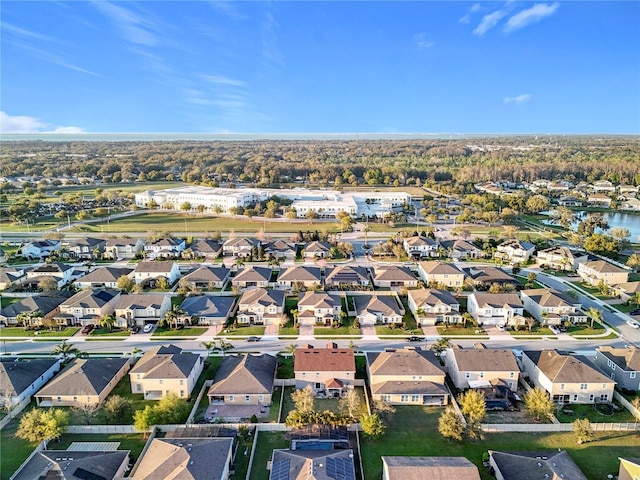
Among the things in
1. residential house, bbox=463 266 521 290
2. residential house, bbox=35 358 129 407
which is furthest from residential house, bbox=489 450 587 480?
residential house, bbox=463 266 521 290

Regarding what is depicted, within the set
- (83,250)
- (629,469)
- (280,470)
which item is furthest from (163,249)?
(629,469)

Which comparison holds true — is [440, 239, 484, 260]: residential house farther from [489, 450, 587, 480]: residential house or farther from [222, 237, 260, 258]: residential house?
[489, 450, 587, 480]: residential house

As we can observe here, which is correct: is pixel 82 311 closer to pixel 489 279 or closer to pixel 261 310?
pixel 261 310

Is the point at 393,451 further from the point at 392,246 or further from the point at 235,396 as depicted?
the point at 392,246

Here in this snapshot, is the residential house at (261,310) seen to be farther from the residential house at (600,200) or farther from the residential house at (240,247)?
the residential house at (600,200)

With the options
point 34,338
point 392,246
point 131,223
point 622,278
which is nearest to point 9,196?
point 131,223
